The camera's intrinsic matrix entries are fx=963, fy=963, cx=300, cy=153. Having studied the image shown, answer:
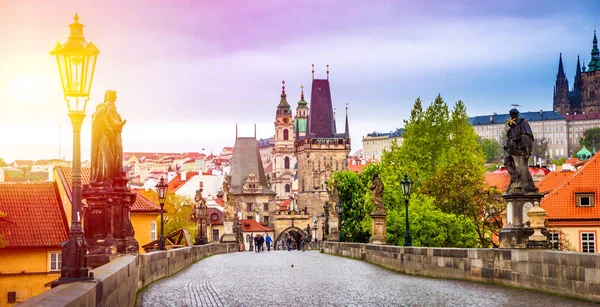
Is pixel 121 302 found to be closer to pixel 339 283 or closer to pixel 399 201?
pixel 339 283

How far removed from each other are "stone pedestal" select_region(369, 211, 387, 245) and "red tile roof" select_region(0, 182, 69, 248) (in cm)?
1220

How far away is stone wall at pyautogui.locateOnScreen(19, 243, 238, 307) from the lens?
7.30m

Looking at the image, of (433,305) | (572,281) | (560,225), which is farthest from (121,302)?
(560,225)

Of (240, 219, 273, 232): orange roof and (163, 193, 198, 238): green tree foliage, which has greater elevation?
(163, 193, 198, 238): green tree foliage

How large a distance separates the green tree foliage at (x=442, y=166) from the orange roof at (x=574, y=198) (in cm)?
398

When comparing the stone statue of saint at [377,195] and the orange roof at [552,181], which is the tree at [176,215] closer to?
the orange roof at [552,181]

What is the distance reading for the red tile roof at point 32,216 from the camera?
37694 mm

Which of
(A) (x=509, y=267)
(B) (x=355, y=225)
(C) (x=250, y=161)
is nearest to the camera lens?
(A) (x=509, y=267)

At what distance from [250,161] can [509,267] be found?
152065mm

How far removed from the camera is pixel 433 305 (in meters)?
14.4

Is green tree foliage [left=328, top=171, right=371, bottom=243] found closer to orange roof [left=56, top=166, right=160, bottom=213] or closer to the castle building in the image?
orange roof [left=56, top=166, right=160, bottom=213]

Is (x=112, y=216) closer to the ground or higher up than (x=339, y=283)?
higher up

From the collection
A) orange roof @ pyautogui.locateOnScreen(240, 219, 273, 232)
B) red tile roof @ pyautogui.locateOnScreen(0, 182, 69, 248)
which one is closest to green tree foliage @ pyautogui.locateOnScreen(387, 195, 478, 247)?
red tile roof @ pyautogui.locateOnScreen(0, 182, 69, 248)

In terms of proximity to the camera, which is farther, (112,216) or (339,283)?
(339,283)
